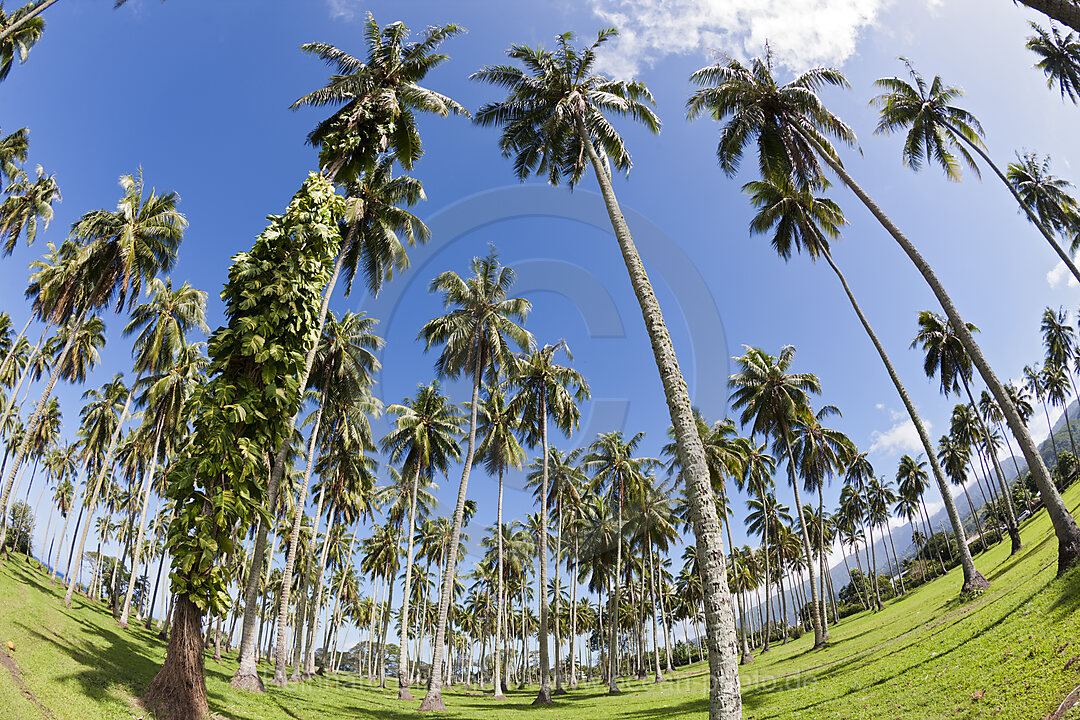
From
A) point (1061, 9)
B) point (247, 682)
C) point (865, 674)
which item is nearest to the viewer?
point (1061, 9)

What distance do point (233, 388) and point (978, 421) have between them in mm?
69946

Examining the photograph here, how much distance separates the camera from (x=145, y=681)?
519 inches

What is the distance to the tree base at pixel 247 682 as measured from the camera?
58.8ft

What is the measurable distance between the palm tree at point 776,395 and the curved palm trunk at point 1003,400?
645 inches

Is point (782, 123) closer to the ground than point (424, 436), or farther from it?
farther from it

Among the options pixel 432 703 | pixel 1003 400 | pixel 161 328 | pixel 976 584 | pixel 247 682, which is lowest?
pixel 432 703

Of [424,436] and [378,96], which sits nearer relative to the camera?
[378,96]

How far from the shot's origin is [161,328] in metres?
28.5

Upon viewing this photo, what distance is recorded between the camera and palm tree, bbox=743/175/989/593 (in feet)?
67.6

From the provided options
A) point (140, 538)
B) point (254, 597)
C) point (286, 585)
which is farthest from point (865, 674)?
point (140, 538)

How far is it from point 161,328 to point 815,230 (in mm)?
38457

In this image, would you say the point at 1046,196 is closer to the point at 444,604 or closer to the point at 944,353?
the point at 944,353

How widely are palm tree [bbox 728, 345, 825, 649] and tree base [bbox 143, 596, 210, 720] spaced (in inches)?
1287

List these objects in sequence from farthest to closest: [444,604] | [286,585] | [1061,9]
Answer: [286,585] < [444,604] < [1061,9]
